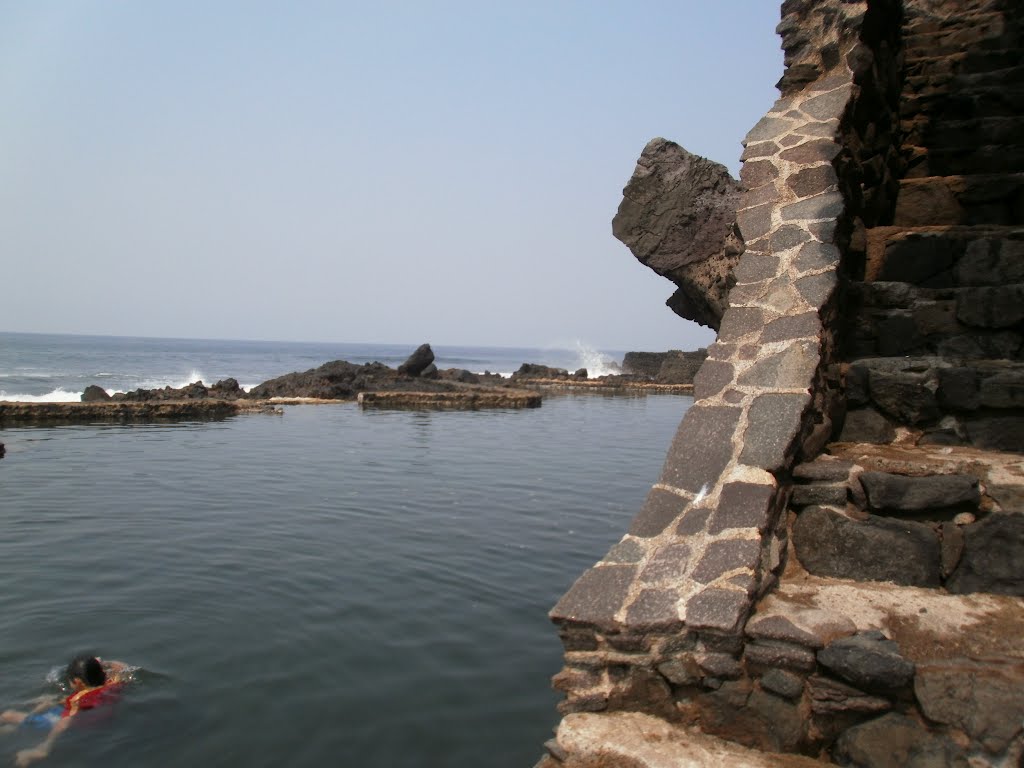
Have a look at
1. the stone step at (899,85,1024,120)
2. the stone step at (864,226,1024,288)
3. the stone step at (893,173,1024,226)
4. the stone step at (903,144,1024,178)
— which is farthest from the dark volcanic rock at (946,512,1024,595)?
the stone step at (899,85,1024,120)

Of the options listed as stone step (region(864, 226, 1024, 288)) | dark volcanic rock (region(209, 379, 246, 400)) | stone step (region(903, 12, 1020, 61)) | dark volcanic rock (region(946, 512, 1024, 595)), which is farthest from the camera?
dark volcanic rock (region(209, 379, 246, 400))

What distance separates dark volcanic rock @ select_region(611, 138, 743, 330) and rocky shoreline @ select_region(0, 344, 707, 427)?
17562 mm

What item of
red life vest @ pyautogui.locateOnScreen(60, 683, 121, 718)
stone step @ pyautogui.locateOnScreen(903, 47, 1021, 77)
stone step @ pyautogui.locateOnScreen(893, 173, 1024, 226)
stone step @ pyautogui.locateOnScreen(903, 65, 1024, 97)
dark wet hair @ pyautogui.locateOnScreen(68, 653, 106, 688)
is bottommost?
red life vest @ pyautogui.locateOnScreen(60, 683, 121, 718)

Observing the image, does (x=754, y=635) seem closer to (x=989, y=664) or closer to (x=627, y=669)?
(x=627, y=669)

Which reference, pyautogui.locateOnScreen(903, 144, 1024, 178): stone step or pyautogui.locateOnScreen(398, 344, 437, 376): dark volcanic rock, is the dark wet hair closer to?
pyautogui.locateOnScreen(903, 144, 1024, 178): stone step

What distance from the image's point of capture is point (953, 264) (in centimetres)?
544

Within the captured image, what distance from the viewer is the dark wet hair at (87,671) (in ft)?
16.4

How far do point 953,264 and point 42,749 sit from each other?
5956 millimetres

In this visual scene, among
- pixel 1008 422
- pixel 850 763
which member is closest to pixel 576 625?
pixel 850 763

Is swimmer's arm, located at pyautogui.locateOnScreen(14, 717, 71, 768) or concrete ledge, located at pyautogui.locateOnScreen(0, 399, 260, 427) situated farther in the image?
concrete ledge, located at pyautogui.locateOnScreen(0, 399, 260, 427)

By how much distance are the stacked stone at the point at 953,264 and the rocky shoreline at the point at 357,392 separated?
19.8 meters

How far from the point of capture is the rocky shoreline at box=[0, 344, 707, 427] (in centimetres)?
2231

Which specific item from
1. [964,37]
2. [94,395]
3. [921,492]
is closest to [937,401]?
[921,492]

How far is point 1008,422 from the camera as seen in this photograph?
14.5 ft
